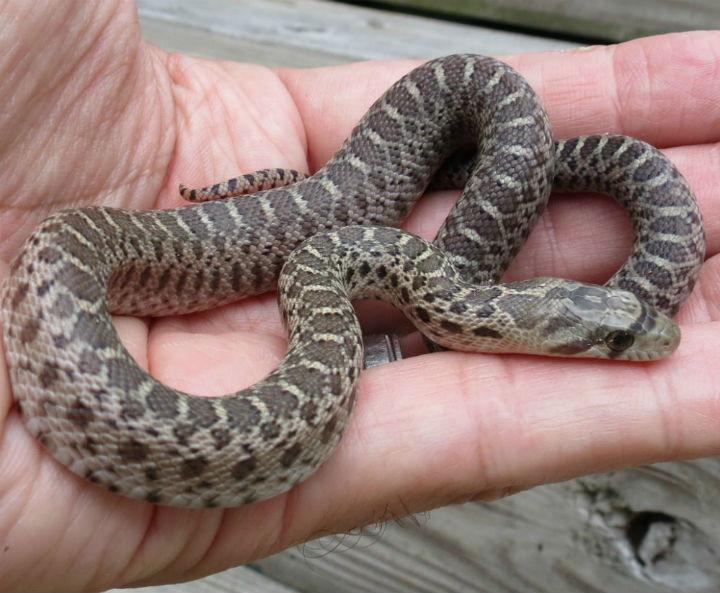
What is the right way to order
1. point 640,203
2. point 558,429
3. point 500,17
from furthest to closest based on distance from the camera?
point 500,17
point 640,203
point 558,429

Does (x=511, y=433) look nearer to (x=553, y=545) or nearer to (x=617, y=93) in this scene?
(x=553, y=545)

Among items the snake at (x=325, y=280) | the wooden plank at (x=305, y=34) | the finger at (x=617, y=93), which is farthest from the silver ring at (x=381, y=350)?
the wooden plank at (x=305, y=34)

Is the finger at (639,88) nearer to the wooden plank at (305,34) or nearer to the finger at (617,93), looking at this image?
the finger at (617,93)

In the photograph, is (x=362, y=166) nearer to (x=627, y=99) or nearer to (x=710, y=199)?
(x=627, y=99)

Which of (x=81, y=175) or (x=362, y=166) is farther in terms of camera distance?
(x=362, y=166)

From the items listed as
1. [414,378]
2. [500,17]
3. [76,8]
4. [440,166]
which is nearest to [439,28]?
[500,17]

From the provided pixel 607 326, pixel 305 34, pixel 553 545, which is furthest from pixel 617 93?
Answer: pixel 305 34

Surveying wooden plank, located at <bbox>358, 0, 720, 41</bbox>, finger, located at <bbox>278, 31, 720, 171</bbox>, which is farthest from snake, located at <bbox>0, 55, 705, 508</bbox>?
wooden plank, located at <bbox>358, 0, 720, 41</bbox>
